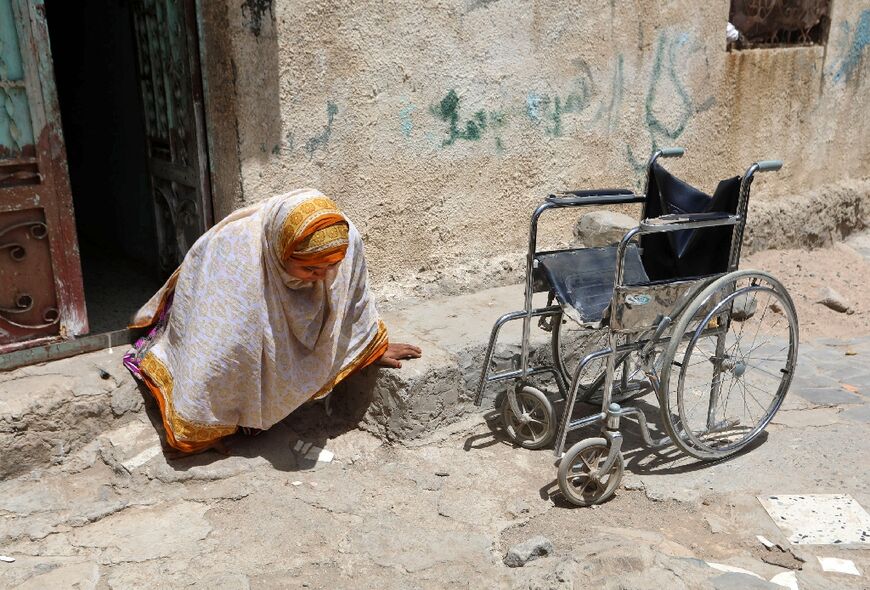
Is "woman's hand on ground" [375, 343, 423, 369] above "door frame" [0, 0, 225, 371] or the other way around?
the other way around

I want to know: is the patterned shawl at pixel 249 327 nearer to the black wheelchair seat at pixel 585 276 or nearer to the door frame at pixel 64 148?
the door frame at pixel 64 148

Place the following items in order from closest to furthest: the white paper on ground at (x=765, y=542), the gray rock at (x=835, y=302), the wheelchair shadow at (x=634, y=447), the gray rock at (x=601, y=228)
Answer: the white paper on ground at (x=765, y=542), the wheelchair shadow at (x=634, y=447), the gray rock at (x=601, y=228), the gray rock at (x=835, y=302)

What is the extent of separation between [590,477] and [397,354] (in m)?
1.01

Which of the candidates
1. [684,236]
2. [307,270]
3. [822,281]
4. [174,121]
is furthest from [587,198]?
[822,281]

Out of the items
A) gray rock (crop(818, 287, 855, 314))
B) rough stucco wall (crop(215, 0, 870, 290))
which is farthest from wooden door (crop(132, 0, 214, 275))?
gray rock (crop(818, 287, 855, 314))

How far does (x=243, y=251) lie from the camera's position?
311cm

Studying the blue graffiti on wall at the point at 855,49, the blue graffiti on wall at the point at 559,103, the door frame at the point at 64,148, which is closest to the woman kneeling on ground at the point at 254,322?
the door frame at the point at 64,148

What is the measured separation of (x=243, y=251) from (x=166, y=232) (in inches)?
50.7

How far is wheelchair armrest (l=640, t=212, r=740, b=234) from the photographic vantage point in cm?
289

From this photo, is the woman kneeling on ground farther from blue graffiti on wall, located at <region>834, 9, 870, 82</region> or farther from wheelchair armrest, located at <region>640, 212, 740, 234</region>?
blue graffiti on wall, located at <region>834, 9, 870, 82</region>

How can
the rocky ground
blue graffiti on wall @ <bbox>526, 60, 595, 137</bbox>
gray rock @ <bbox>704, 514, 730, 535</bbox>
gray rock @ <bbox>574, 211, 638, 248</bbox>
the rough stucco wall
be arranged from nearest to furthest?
the rocky ground < gray rock @ <bbox>704, 514, 730, 535</bbox> < the rough stucco wall < blue graffiti on wall @ <bbox>526, 60, 595, 137</bbox> < gray rock @ <bbox>574, 211, 638, 248</bbox>

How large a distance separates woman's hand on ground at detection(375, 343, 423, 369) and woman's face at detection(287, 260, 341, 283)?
2.02 ft

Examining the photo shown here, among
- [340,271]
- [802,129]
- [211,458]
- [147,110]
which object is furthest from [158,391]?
[802,129]

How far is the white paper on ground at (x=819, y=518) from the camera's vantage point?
2842mm
